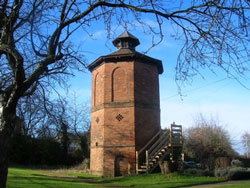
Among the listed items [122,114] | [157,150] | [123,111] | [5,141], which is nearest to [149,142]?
[157,150]

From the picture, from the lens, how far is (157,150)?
18609 millimetres

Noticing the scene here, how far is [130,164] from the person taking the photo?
58.6 feet

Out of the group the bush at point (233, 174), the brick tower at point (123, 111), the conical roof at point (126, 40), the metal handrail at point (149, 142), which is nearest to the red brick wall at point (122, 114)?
the brick tower at point (123, 111)

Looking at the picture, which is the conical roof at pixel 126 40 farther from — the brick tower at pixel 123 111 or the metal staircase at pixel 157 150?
the metal staircase at pixel 157 150

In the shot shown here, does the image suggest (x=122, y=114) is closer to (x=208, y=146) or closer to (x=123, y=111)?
(x=123, y=111)

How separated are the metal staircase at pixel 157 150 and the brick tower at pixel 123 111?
1.27 feet

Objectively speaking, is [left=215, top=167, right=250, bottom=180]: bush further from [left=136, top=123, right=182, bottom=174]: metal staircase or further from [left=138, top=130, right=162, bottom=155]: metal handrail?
[left=138, top=130, right=162, bottom=155]: metal handrail

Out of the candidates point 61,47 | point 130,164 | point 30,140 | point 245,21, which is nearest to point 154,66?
point 130,164

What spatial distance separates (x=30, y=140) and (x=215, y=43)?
31932 millimetres

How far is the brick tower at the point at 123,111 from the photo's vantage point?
18234mm

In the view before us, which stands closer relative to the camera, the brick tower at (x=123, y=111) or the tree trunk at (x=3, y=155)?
the tree trunk at (x=3, y=155)

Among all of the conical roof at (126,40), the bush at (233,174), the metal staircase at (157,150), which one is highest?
the conical roof at (126,40)

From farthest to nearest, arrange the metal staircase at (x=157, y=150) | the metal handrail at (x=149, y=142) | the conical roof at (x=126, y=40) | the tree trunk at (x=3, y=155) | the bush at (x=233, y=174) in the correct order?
the conical roof at (x=126, y=40) → the metal handrail at (x=149, y=142) → the metal staircase at (x=157, y=150) → the bush at (x=233, y=174) → the tree trunk at (x=3, y=155)

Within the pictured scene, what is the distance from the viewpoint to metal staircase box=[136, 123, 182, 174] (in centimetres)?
1759
